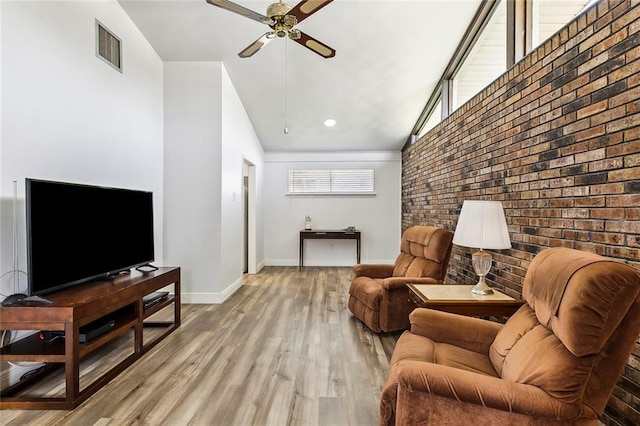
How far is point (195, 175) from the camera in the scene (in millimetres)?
4090

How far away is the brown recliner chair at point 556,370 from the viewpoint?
1.17 m

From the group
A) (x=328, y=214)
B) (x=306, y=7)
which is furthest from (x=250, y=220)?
(x=306, y=7)

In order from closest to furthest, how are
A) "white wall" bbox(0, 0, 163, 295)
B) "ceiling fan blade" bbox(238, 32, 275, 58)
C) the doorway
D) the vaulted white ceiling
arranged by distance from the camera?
"white wall" bbox(0, 0, 163, 295) → "ceiling fan blade" bbox(238, 32, 275, 58) → the vaulted white ceiling → the doorway

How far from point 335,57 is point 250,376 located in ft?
11.4

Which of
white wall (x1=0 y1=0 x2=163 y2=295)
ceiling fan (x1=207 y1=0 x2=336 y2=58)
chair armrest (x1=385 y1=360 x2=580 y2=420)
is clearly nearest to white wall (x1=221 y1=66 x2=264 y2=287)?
white wall (x1=0 y1=0 x2=163 y2=295)

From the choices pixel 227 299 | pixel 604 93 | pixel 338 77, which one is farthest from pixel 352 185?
pixel 604 93

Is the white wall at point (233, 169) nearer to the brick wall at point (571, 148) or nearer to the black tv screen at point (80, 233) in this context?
the black tv screen at point (80, 233)

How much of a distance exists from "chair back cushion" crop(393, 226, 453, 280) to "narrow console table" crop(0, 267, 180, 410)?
248 cm

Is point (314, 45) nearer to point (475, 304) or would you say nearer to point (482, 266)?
point (482, 266)

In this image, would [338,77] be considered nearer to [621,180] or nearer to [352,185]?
[352,185]

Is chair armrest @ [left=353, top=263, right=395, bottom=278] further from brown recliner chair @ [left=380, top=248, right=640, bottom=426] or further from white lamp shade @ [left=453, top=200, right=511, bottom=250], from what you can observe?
brown recliner chair @ [left=380, top=248, right=640, bottom=426]

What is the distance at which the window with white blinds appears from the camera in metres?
6.67

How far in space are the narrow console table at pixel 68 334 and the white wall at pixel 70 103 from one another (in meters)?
0.37

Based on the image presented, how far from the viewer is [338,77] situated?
4.36 meters
